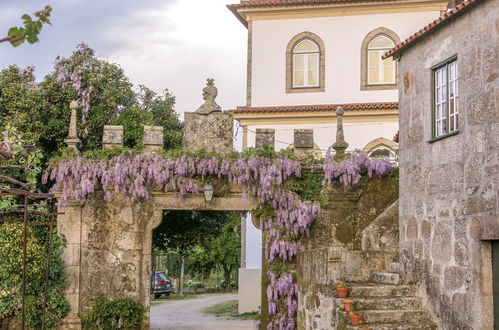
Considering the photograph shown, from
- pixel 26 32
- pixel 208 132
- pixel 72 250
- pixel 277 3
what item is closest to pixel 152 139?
pixel 208 132

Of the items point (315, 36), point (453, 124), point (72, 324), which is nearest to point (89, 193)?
point (72, 324)

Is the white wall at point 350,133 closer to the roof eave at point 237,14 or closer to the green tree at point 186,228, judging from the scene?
the green tree at point 186,228

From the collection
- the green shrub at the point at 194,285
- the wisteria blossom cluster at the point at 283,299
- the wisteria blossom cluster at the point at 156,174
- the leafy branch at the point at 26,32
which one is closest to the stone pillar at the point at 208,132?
the wisteria blossom cluster at the point at 156,174

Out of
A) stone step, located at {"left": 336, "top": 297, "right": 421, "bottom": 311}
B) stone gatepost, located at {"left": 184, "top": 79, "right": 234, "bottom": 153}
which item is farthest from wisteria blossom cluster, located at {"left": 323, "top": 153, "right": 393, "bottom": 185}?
stone step, located at {"left": 336, "top": 297, "right": 421, "bottom": 311}

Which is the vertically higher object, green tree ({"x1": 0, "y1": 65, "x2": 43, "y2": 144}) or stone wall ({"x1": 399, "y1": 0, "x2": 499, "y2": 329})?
green tree ({"x1": 0, "y1": 65, "x2": 43, "y2": 144})

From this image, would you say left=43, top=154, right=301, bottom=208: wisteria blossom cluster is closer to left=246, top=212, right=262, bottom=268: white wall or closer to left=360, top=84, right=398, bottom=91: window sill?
left=246, top=212, right=262, bottom=268: white wall

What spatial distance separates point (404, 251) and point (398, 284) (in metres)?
0.58

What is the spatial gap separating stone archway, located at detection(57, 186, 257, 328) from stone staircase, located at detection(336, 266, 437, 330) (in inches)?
149

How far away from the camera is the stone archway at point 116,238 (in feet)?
44.7

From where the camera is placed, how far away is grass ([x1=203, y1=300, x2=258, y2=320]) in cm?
1872

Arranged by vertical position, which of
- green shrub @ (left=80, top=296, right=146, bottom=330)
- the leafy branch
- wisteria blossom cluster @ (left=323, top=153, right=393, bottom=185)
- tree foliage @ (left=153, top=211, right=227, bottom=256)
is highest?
wisteria blossom cluster @ (left=323, top=153, right=393, bottom=185)

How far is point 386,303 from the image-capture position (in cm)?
1018

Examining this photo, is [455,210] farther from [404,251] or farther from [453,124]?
[404,251]

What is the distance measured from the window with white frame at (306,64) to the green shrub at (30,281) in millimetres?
9555
